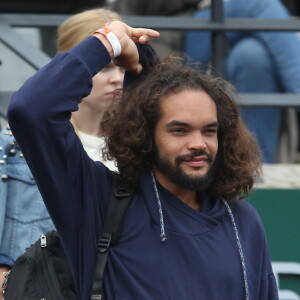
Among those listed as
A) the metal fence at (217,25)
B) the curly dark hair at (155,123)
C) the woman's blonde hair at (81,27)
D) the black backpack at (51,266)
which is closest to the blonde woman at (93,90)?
the woman's blonde hair at (81,27)

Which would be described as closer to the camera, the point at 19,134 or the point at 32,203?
the point at 19,134

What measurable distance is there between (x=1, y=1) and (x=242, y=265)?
17.1 feet

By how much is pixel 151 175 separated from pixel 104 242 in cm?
29

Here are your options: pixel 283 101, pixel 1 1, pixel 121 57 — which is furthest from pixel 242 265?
pixel 1 1

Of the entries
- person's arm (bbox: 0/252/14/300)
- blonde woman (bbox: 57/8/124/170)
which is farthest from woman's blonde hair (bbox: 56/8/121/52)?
person's arm (bbox: 0/252/14/300)

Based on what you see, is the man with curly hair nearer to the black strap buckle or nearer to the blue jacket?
the black strap buckle

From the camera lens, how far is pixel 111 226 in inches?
114

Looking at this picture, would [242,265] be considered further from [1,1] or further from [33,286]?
[1,1]

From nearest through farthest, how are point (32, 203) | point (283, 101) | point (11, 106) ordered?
point (11, 106)
point (32, 203)
point (283, 101)

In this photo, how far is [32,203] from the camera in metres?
3.45

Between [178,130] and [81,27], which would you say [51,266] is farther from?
[81,27]

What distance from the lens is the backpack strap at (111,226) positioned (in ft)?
9.34

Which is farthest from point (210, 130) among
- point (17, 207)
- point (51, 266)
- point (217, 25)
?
point (217, 25)

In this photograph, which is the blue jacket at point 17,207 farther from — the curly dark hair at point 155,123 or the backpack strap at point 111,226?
the backpack strap at point 111,226
